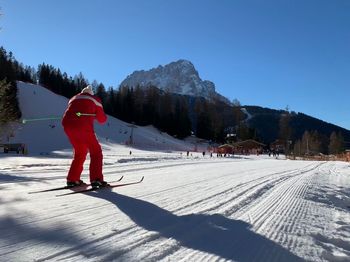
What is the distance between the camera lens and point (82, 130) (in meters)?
7.75

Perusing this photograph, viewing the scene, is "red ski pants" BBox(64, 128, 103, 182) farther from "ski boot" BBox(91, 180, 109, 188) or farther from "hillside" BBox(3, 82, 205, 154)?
"hillside" BBox(3, 82, 205, 154)

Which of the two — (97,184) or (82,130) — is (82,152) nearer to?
(82,130)

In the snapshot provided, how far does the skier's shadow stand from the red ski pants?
189cm

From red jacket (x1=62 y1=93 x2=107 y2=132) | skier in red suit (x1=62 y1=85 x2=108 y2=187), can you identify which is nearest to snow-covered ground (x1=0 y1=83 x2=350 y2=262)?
skier in red suit (x1=62 y1=85 x2=108 y2=187)

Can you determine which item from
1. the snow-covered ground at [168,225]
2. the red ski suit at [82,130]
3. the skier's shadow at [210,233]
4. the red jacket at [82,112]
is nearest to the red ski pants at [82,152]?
the red ski suit at [82,130]

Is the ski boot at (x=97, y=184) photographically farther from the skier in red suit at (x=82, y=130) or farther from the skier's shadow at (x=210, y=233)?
the skier's shadow at (x=210, y=233)

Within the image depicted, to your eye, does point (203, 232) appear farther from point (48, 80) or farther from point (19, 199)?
point (48, 80)

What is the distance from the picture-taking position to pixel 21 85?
4274 inches

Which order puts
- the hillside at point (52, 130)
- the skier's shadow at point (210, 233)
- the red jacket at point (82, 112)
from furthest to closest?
the hillside at point (52, 130) < the red jacket at point (82, 112) < the skier's shadow at point (210, 233)

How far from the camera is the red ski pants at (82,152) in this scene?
7801mm

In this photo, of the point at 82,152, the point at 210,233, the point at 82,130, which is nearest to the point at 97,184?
the point at 82,152

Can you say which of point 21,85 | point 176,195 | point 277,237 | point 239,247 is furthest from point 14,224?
point 21,85

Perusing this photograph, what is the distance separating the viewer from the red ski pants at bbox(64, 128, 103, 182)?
7.80 metres

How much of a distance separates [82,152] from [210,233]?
150 inches
